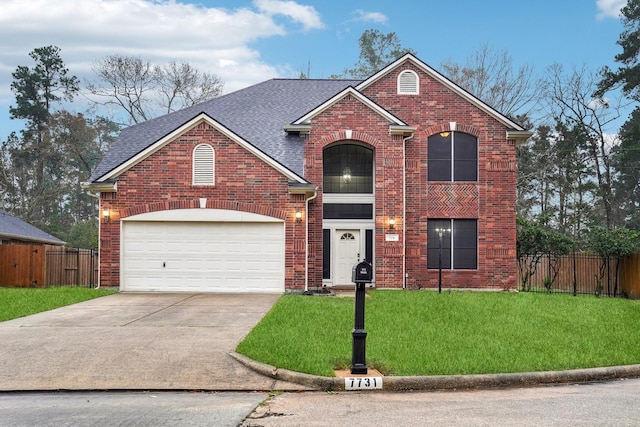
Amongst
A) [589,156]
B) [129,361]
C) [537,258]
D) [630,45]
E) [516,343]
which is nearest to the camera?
[129,361]

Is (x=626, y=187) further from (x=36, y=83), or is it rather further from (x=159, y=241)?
(x=36, y=83)

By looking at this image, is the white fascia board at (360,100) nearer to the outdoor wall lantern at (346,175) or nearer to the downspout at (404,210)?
the downspout at (404,210)

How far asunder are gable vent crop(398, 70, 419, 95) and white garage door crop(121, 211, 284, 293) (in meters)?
6.83

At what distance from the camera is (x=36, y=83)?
4947 cm

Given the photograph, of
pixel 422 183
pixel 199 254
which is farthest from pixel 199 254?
pixel 422 183

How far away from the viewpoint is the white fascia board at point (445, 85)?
22.4 metres

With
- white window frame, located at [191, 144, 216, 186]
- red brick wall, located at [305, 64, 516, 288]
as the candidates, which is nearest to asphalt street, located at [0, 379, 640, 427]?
white window frame, located at [191, 144, 216, 186]

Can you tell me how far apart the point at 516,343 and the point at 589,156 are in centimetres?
3590

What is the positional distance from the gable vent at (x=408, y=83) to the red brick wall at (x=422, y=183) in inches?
7.0

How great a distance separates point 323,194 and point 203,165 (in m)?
4.53

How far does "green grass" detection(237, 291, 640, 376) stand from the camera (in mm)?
8773

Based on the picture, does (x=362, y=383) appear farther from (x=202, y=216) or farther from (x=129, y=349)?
(x=202, y=216)

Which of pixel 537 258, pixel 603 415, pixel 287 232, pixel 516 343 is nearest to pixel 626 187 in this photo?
pixel 537 258

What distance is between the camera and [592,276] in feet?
78.1
